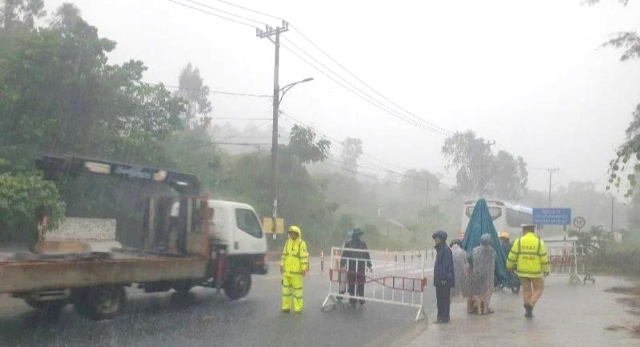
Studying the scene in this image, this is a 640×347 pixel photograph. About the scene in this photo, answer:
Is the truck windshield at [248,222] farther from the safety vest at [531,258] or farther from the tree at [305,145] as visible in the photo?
the tree at [305,145]

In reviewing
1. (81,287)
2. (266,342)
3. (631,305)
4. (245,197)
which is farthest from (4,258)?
(245,197)

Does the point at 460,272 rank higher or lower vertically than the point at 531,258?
lower

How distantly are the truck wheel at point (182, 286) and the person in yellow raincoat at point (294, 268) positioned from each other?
7.92 feet

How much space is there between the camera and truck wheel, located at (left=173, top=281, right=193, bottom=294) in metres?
14.1

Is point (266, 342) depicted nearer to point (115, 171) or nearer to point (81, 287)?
point (81, 287)

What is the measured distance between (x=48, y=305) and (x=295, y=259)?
167 inches

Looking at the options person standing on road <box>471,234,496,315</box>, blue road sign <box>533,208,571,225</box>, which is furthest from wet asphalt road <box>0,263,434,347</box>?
blue road sign <box>533,208,571,225</box>

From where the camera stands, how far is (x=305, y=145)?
3966 cm

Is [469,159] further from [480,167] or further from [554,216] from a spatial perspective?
[554,216]

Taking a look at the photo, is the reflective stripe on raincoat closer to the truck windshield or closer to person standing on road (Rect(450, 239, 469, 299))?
the truck windshield

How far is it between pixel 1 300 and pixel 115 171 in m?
3.12

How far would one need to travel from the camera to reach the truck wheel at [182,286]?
46.2ft

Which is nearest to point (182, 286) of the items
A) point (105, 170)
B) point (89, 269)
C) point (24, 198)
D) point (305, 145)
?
point (105, 170)

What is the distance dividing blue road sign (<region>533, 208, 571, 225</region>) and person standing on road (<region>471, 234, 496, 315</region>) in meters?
13.9
